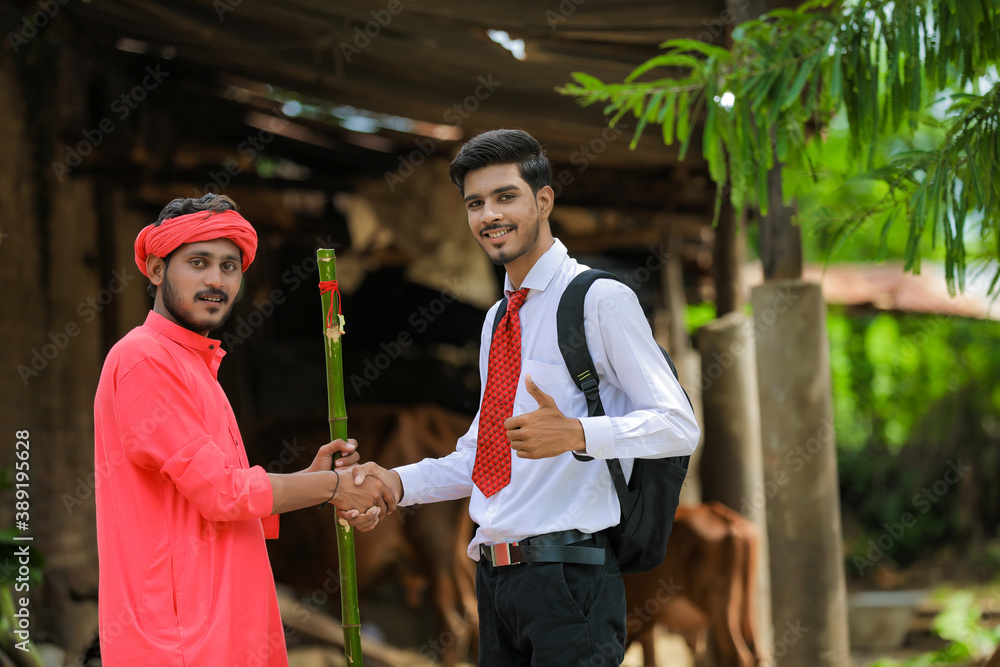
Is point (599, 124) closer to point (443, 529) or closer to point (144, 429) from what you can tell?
point (443, 529)

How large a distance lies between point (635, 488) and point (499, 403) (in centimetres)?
43

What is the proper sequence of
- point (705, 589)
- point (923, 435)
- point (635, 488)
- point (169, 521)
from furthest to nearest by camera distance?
point (923, 435), point (705, 589), point (635, 488), point (169, 521)

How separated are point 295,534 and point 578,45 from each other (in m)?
3.73

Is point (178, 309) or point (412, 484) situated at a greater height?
point (178, 309)

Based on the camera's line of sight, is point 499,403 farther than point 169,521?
Yes

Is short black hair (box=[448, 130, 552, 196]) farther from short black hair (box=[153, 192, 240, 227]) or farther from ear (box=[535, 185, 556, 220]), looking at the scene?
short black hair (box=[153, 192, 240, 227])

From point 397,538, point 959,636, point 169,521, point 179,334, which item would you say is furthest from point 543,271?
point 959,636

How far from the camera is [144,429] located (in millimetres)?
2277

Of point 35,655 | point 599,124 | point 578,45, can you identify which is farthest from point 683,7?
point 35,655

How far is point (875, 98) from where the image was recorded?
10.6 feet

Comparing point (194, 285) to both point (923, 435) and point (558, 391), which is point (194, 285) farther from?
point (923, 435)

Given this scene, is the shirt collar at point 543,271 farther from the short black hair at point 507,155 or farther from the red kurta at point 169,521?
the red kurta at point 169,521

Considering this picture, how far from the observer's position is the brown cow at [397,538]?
6113mm

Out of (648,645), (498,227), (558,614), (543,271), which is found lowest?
(648,645)
